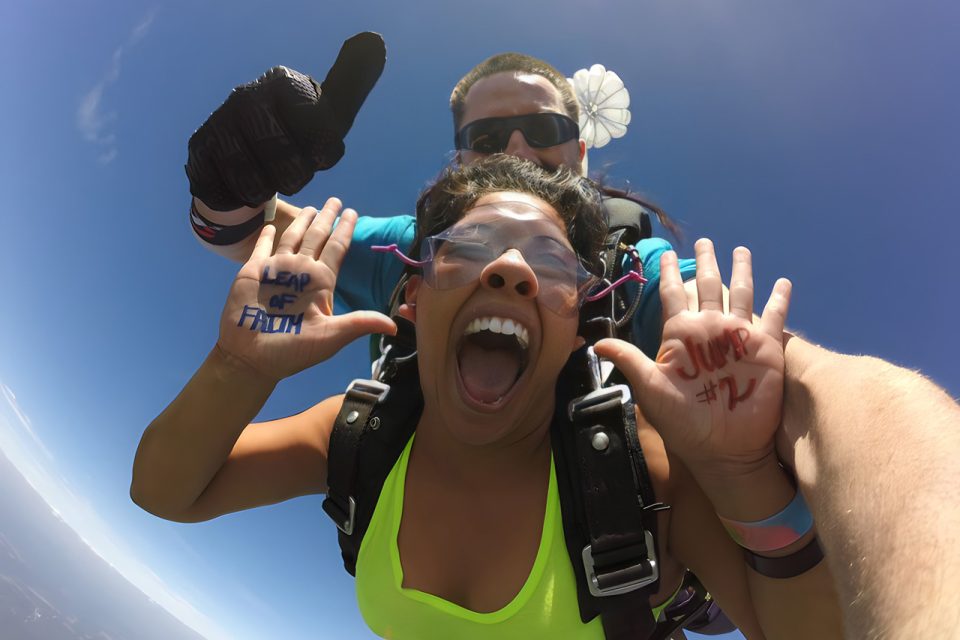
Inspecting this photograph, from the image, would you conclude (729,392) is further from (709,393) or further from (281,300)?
(281,300)

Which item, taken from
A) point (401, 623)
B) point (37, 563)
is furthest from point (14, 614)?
point (401, 623)

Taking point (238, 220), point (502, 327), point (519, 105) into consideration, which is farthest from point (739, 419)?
point (519, 105)

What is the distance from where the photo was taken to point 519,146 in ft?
10.2

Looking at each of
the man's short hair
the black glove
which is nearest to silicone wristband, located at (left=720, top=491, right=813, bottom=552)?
the black glove

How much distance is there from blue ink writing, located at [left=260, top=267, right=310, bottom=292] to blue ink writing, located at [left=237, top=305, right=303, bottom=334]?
0.34 feet

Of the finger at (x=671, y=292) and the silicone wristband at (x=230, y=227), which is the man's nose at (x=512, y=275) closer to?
the finger at (x=671, y=292)

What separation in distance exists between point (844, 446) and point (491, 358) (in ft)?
4.09

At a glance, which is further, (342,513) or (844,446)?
(342,513)

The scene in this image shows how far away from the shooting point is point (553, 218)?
6.56ft

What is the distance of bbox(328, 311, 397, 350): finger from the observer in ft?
4.94

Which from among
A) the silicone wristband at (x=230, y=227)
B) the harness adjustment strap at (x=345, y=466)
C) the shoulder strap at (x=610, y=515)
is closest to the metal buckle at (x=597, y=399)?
the shoulder strap at (x=610, y=515)

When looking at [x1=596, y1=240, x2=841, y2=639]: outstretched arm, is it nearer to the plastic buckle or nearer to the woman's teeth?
the woman's teeth

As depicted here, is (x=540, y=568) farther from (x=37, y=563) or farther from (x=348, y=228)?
(x=37, y=563)

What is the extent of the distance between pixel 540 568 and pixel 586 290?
107 centimetres
